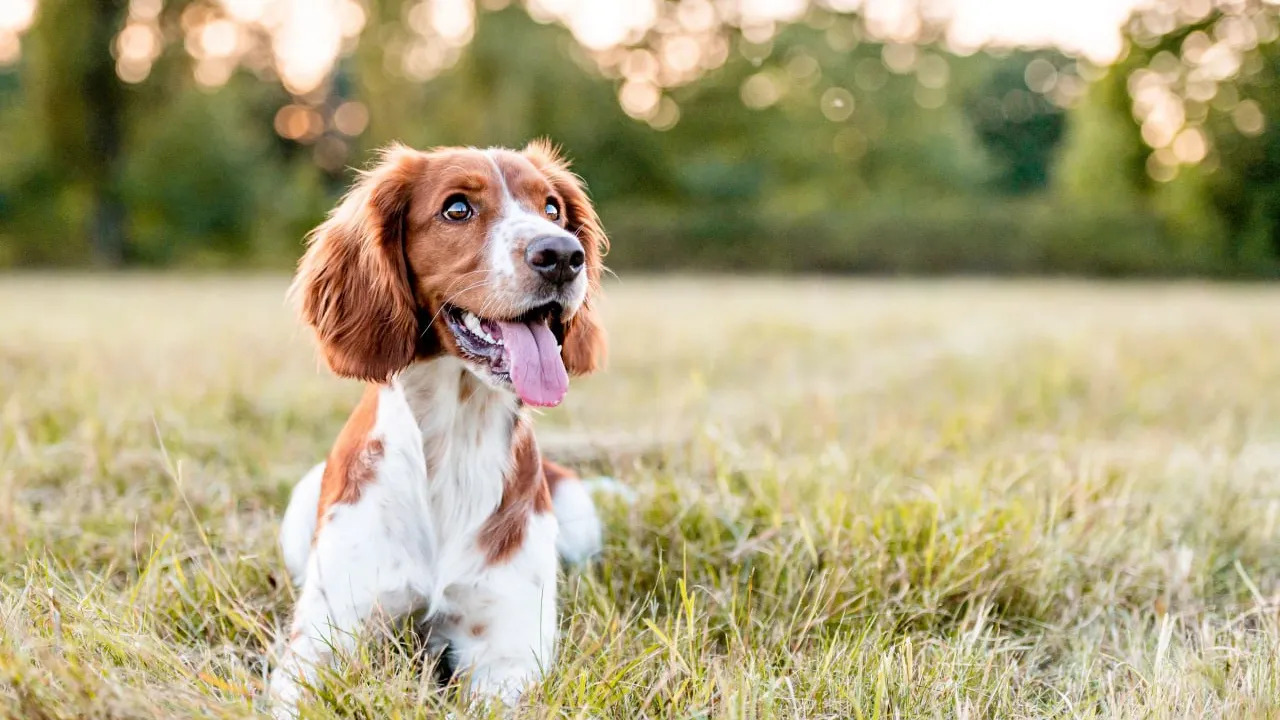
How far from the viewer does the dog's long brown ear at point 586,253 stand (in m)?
2.87

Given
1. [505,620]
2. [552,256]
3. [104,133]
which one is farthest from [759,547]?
[104,133]

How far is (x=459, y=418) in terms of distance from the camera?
2.54 metres

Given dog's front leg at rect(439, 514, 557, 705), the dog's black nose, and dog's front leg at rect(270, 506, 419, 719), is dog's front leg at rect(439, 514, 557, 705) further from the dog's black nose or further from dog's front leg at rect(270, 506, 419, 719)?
the dog's black nose

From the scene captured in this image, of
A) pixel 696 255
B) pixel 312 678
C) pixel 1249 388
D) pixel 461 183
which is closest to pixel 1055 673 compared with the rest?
pixel 312 678

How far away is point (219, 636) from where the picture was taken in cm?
239

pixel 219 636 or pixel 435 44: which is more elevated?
Answer: pixel 435 44

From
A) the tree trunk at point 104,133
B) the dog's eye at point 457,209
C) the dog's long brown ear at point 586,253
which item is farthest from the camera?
the tree trunk at point 104,133

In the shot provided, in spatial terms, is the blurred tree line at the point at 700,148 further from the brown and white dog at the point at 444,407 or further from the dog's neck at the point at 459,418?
the dog's neck at the point at 459,418

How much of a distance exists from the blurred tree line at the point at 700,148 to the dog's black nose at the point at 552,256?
19.6 meters

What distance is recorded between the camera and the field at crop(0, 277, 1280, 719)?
81.0 inches

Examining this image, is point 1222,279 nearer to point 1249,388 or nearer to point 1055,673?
point 1249,388

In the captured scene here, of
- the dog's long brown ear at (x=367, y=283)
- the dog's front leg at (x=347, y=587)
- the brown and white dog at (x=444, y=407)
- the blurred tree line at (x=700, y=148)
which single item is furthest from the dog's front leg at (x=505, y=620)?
the blurred tree line at (x=700, y=148)

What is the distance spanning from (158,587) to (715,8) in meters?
32.5

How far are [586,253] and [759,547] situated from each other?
1006 millimetres
